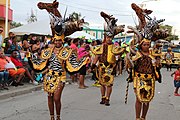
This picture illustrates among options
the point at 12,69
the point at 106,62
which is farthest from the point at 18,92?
the point at 106,62

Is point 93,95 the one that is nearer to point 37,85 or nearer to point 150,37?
point 37,85

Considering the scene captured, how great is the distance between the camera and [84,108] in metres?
8.30

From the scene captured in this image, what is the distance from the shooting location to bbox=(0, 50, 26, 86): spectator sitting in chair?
1031 cm

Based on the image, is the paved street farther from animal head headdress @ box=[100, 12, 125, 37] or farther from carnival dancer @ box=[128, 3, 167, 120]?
animal head headdress @ box=[100, 12, 125, 37]

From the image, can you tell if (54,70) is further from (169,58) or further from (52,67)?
(169,58)

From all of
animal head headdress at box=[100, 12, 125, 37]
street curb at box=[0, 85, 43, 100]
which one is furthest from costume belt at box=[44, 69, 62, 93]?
street curb at box=[0, 85, 43, 100]

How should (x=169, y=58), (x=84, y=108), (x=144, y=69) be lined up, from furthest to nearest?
1. (x=169, y=58)
2. (x=84, y=108)
3. (x=144, y=69)

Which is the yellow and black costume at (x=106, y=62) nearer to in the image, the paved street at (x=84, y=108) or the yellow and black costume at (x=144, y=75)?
the paved street at (x=84, y=108)

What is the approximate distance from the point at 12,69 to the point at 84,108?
141 inches

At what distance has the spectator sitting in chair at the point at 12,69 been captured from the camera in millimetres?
10312

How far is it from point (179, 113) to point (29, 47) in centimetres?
632

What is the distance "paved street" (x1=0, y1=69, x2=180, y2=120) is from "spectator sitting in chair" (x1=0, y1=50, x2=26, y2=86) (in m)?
0.94

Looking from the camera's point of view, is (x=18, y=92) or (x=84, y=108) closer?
(x=84, y=108)

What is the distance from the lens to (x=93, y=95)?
10609 mm
